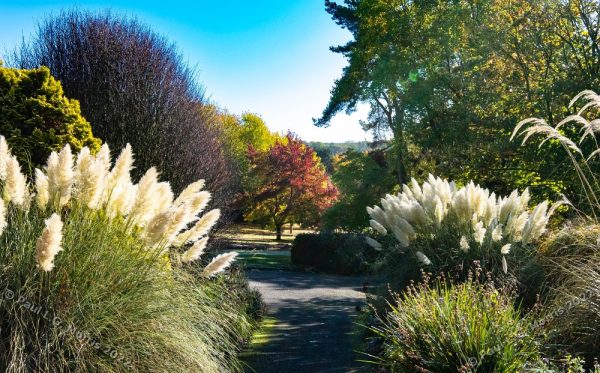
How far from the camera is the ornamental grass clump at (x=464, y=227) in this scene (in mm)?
5879

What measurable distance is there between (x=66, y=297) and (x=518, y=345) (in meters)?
3.06

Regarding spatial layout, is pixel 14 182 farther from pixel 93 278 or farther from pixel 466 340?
pixel 466 340

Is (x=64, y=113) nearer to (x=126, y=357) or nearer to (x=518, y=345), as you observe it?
(x=126, y=357)

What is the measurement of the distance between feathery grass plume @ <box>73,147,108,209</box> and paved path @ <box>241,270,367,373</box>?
239cm

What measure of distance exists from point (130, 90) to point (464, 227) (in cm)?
745

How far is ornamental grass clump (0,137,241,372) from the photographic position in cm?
328

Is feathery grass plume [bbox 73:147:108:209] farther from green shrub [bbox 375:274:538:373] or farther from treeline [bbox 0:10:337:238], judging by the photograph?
treeline [bbox 0:10:337:238]

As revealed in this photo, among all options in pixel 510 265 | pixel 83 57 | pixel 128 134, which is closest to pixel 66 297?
pixel 510 265

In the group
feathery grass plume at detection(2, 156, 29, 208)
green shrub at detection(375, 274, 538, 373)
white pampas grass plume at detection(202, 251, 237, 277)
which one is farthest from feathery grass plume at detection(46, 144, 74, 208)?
green shrub at detection(375, 274, 538, 373)

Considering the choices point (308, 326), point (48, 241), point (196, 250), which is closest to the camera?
point (48, 241)

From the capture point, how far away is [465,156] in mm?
14508

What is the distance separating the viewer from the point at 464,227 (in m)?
6.34

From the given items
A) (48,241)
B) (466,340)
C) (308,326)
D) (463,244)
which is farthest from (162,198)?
(308,326)

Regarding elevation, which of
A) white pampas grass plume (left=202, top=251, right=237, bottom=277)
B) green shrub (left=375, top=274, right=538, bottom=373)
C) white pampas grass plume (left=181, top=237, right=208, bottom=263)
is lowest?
green shrub (left=375, top=274, right=538, bottom=373)
